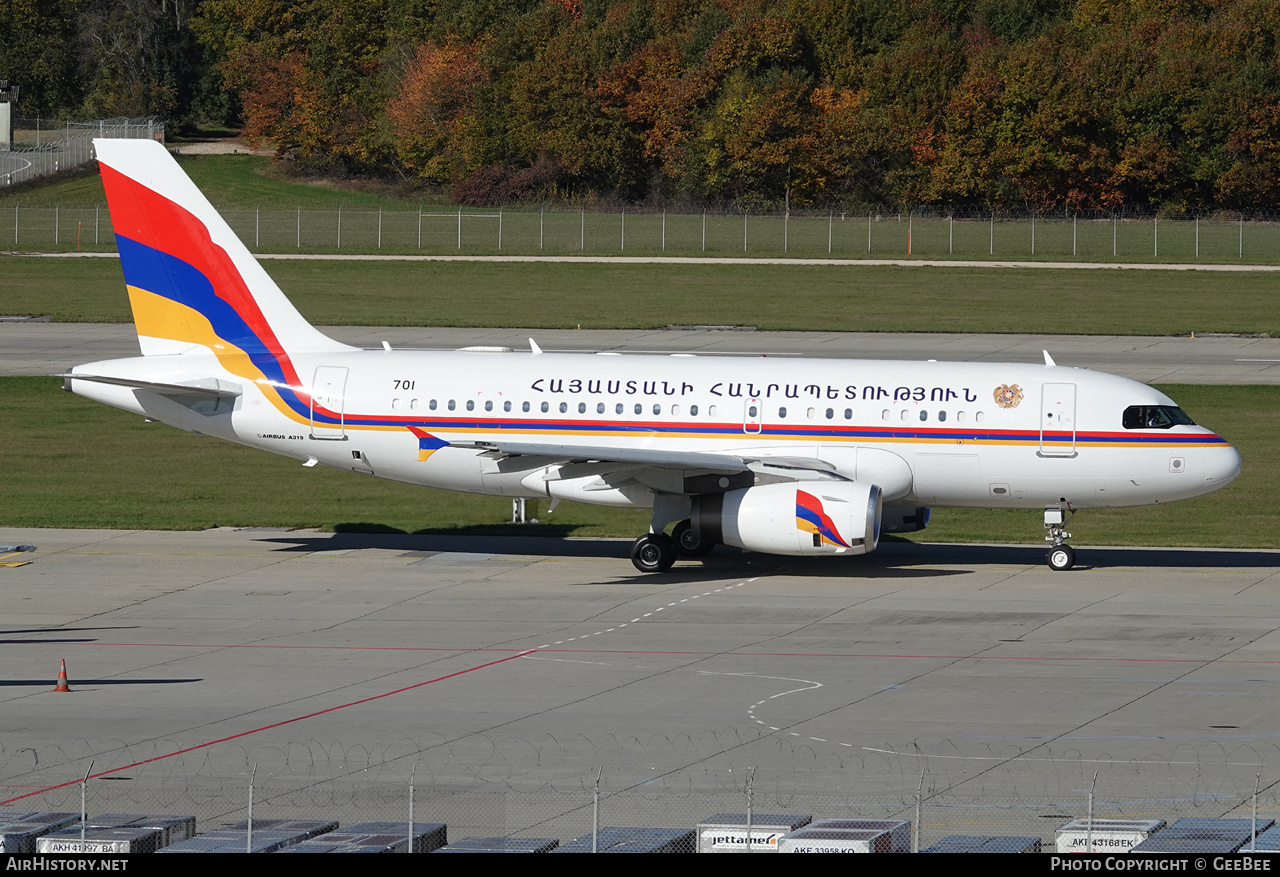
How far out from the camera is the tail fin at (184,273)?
36969mm

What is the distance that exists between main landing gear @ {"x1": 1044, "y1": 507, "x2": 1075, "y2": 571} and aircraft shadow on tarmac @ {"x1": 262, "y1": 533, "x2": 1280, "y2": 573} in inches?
23.7

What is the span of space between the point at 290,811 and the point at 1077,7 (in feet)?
430

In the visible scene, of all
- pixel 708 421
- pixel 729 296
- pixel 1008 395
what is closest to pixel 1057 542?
pixel 1008 395

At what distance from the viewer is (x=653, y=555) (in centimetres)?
3466

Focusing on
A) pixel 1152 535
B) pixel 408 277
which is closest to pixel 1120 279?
pixel 408 277

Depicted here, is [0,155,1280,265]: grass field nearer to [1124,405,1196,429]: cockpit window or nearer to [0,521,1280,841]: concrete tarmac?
[1124,405,1196,429]: cockpit window

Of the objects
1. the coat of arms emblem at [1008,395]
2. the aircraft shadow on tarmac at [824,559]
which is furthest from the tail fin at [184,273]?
the coat of arms emblem at [1008,395]

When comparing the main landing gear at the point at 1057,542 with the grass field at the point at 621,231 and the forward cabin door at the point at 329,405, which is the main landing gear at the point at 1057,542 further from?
the grass field at the point at 621,231

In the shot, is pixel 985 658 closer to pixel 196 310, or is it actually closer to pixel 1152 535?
pixel 1152 535

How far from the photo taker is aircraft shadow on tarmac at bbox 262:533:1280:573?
1398 inches

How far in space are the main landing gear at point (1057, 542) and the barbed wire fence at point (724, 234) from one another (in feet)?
220

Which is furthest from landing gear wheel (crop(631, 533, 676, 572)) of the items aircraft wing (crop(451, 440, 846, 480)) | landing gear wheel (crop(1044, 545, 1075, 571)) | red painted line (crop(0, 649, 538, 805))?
landing gear wheel (crop(1044, 545, 1075, 571))

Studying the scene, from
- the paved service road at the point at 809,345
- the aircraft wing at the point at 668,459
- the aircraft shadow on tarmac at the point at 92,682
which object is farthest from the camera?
the paved service road at the point at 809,345
